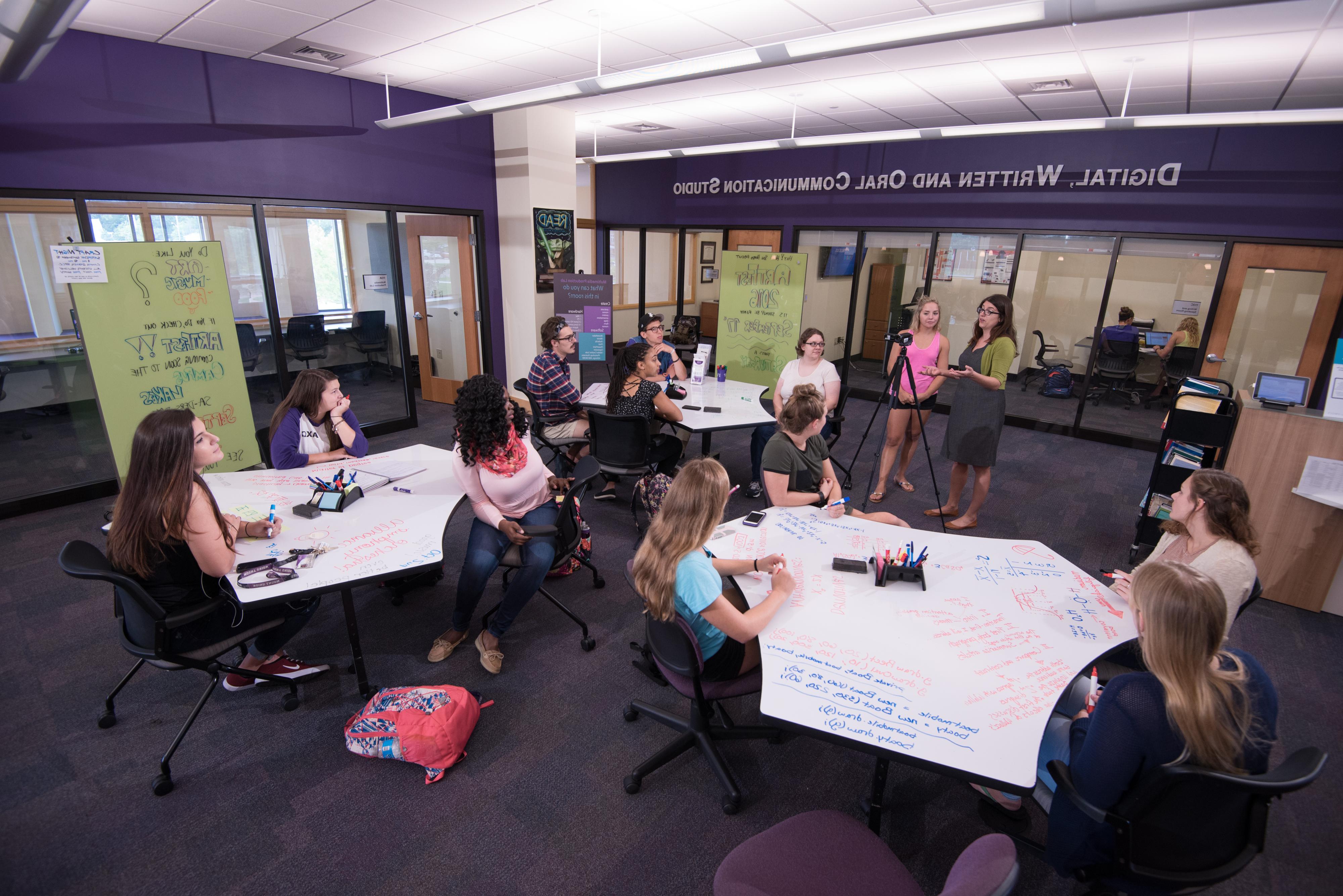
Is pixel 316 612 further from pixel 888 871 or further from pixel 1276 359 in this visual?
pixel 1276 359

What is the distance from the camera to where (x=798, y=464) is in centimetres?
319

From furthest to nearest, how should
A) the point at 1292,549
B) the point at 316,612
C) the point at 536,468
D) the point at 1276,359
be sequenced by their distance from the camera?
the point at 1276,359 → the point at 1292,549 → the point at 316,612 → the point at 536,468

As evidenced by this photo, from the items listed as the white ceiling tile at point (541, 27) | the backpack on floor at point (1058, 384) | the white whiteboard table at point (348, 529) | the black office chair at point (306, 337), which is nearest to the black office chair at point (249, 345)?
the black office chair at point (306, 337)

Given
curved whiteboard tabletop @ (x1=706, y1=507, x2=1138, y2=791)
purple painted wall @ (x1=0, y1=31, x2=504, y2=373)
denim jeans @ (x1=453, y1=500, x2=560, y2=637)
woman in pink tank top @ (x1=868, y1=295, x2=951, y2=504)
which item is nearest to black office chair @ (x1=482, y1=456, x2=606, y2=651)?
denim jeans @ (x1=453, y1=500, x2=560, y2=637)

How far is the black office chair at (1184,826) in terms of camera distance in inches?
60.2

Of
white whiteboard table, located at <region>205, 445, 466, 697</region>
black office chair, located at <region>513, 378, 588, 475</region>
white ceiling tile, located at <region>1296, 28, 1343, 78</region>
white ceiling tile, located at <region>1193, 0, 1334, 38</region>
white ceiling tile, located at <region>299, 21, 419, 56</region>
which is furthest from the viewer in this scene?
black office chair, located at <region>513, 378, 588, 475</region>

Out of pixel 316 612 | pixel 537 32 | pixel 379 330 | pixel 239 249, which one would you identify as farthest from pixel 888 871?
pixel 239 249

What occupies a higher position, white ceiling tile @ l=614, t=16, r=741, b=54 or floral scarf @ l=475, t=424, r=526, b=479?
white ceiling tile @ l=614, t=16, r=741, b=54

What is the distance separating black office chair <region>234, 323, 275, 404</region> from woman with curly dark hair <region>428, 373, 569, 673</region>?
16.9 feet

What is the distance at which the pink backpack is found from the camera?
246cm

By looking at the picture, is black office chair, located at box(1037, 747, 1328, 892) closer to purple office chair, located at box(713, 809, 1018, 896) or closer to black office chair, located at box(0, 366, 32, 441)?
purple office chair, located at box(713, 809, 1018, 896)

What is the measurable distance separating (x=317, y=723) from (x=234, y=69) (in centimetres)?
496

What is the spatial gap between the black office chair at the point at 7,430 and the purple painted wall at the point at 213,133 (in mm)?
2585

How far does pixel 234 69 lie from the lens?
4.94 metres
